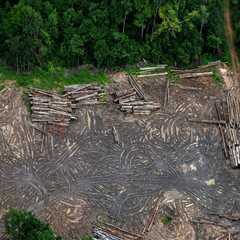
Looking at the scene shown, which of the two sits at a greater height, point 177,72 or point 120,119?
point 177,72

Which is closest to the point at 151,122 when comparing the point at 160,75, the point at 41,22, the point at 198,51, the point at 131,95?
the point at 131,95

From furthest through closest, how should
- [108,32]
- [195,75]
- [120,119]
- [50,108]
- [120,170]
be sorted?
[195,75], [108,32], [120,119], [50,108], [120,170]

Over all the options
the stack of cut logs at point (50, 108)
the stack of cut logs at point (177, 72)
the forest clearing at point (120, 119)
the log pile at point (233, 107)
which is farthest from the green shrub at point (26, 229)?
the stack of cut logs at point (177, 72)

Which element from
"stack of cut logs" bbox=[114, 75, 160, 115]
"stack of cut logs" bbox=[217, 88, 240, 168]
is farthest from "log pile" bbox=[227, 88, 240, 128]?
"stack of cut logs" bbox=[114, 75, 160, 115]

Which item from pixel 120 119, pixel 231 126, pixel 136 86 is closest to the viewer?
pixel 231 126

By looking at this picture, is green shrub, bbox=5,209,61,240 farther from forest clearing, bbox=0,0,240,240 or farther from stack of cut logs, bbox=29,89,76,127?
stack of cut logs, bbox=29,89,76,127

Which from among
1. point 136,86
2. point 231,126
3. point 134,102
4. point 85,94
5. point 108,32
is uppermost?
point 108,32

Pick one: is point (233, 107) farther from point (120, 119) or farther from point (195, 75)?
point (120, 119)

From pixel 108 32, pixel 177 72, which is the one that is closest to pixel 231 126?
pixel 177 72

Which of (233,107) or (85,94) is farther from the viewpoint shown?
A: (233,107)
